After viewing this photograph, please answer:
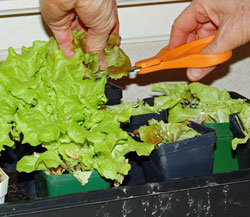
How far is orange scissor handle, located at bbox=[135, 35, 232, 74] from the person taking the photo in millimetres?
1022

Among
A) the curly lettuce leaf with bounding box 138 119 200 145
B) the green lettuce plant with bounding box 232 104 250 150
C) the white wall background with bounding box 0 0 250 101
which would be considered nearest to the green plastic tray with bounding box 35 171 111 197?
the curly lettuce leaf with bounding box 138 119 200 145

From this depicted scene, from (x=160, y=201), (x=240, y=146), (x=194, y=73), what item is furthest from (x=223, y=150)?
(x=160, y=201)

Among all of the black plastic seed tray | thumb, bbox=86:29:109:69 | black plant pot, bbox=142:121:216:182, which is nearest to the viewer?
the black plastic seed tray

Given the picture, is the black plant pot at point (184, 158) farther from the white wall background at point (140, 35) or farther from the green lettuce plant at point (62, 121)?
the white wall background at point (140, 35)

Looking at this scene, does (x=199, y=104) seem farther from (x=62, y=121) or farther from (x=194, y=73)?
(x=62, y=121)

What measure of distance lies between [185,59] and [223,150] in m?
0.20

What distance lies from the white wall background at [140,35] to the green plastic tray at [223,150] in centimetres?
33

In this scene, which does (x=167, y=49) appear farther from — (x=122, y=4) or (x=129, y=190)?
(x=129, y=190)

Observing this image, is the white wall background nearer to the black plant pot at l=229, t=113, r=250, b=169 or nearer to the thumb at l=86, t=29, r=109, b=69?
the thumb at l=86, t=29, r=109, b=69

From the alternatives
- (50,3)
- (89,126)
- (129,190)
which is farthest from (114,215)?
(50,3)

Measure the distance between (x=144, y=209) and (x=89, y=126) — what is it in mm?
160

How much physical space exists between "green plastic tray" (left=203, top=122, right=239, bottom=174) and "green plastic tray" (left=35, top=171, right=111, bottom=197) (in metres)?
0.29

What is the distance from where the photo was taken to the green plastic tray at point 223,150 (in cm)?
103

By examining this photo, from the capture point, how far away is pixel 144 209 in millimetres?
816
